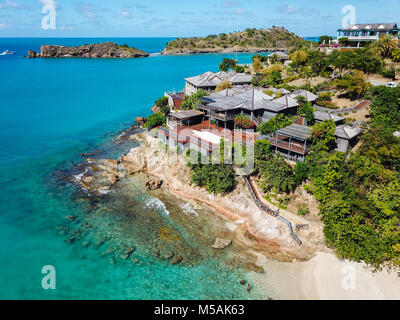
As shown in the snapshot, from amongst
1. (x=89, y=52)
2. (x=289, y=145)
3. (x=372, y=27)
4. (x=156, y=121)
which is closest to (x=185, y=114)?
(x=156, y=121)

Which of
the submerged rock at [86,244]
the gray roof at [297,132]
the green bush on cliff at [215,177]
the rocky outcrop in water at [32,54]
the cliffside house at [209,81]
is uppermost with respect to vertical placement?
the rocky outcrop in water at [32,54]

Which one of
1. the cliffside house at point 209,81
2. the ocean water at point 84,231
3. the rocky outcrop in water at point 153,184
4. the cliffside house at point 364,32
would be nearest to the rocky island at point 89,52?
the ocean water at point 84,231

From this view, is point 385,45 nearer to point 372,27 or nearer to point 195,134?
point 372,27

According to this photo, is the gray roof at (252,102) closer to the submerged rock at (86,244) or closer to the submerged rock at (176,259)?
the submerged rock at (176,259)

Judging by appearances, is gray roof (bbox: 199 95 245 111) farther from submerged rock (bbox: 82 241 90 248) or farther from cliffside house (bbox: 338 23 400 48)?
cliffside house (bbox: 338 23 400 48)

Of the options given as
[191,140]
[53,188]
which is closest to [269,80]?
[191,140]

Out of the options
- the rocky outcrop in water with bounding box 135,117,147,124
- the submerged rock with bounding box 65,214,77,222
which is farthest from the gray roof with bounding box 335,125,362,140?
the rocky outcrop in water with bounding box 135,117,147,124
